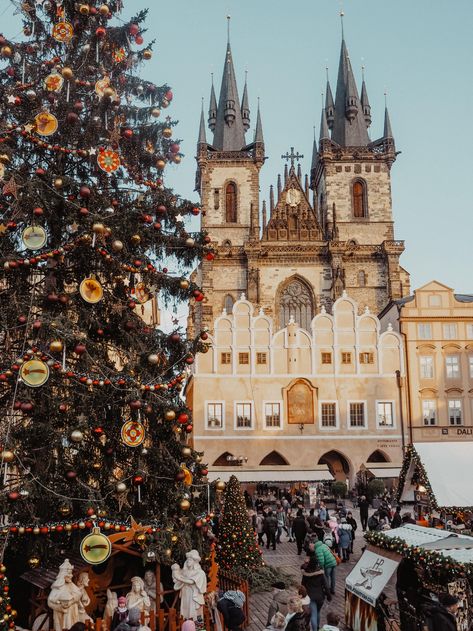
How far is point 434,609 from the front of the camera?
24.3 ft

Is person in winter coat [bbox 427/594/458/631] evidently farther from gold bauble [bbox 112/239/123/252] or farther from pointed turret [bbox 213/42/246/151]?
pointed turret [bbox 213/42/246/151]

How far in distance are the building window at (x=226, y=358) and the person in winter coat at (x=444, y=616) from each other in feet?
88.5

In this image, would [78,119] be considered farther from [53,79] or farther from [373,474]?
[373,474]

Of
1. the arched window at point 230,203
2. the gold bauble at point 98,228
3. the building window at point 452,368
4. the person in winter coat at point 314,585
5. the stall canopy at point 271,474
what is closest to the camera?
the gold bauble at point 98,228

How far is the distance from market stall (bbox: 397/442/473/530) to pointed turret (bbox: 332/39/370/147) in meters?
40.2

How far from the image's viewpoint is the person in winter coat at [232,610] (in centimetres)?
855

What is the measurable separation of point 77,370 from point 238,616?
12.6 ft

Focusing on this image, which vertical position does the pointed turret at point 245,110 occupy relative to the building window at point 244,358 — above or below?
above

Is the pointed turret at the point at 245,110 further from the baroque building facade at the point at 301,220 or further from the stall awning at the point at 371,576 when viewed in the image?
the stall awning at the point at 371,576

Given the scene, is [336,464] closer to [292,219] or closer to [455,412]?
[455,412]

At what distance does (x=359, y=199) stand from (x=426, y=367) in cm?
2090

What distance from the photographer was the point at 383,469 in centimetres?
3303

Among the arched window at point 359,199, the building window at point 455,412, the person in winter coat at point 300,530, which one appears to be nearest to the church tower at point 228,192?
the arched window at point 359,199

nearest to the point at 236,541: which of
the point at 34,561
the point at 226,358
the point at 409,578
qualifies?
the point at 409,578
